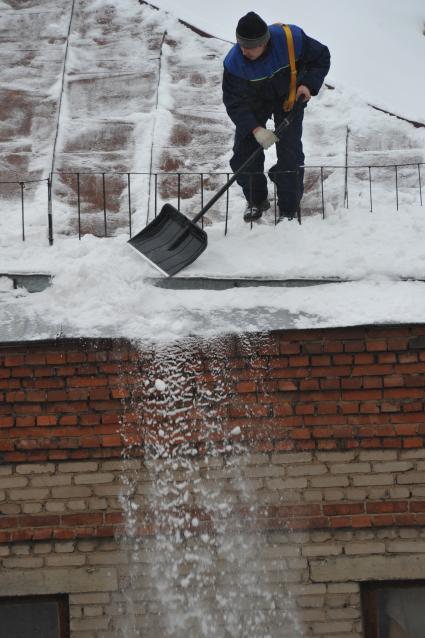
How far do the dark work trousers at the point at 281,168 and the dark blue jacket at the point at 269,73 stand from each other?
0.51 feet

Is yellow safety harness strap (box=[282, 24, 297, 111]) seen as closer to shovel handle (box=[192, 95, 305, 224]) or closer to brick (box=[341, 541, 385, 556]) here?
shovel handle (box=[192, 95, 305, 224])

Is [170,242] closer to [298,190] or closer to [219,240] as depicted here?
[219,240]

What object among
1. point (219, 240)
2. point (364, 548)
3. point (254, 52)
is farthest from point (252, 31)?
point (364, 548)

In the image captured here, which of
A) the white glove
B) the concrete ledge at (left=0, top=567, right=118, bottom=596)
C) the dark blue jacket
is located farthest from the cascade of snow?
the dark blue jacket

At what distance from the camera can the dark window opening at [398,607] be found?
4.51 meters

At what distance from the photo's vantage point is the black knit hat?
4855 mm

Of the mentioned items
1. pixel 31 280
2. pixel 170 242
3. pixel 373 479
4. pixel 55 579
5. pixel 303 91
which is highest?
pixel 303 91

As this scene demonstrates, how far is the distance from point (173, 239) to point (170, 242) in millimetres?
45

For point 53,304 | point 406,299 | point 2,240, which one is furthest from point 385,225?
point 2,240

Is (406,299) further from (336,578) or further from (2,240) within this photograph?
(2,240)

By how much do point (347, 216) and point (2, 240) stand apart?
2274mm

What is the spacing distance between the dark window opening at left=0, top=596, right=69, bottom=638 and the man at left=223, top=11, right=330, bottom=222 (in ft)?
9.15

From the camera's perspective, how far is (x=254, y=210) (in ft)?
17.4

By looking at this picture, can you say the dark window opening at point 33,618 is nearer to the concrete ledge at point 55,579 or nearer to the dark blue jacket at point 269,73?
the concrete ledge at point 55,579
